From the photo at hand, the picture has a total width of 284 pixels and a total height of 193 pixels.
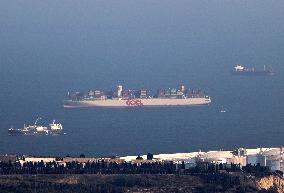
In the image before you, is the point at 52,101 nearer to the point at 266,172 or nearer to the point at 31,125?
the point at 31,125

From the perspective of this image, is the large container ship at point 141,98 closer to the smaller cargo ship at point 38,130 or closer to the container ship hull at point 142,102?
the container ship hull at point 142,102

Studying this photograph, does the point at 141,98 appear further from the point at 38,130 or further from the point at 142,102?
the point at 38,130

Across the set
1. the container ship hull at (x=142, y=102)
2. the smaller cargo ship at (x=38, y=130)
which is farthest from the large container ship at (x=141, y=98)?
the smaller cargo ship at (x=38, y=130)

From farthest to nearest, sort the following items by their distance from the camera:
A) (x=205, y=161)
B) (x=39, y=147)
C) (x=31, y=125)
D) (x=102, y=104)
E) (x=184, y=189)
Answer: (x=102, y=104), (x=31, y=125), (x=39, y=147), (x=205, y=161), (x=184, y=189)

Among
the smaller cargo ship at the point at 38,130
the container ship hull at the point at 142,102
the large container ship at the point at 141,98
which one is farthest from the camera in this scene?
the large container ship at the point at 141,98

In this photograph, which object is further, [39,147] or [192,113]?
[192,113]

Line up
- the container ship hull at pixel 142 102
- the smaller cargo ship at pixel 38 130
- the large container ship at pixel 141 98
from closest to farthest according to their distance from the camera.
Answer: the smaller cargo ship at pixel 38 130 → the container ship hull at pixel 142 102 → the large container ship at pixel 141 98

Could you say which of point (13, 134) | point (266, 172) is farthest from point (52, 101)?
point (266, 172)

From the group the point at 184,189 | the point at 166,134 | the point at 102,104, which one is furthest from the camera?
the point at 102,104

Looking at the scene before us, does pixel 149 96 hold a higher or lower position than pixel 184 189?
→ higher
